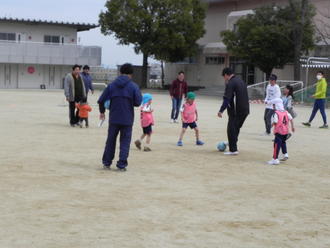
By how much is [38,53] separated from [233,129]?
46.6 meters

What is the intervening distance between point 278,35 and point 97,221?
40.5m

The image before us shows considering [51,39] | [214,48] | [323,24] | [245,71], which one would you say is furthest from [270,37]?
[51,39]

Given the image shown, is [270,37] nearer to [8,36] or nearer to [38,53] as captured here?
[38,53]

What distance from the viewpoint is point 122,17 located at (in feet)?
183

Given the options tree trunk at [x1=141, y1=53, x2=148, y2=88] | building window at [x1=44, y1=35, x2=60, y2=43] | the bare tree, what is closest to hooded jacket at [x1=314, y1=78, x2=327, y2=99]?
the bare tree

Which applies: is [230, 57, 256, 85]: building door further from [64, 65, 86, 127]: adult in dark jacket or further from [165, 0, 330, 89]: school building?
[64, 65, 86, 127]: adult in dark jacket

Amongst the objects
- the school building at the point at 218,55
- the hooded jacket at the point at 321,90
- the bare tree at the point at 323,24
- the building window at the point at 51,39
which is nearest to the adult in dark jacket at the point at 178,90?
the hooded jacket at the point at 321,90

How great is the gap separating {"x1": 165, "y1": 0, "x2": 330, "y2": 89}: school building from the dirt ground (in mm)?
38512

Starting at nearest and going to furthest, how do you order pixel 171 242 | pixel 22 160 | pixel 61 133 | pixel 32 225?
pixel 171 242
pixel 32 225
pixel 22 160
pixel 61 133

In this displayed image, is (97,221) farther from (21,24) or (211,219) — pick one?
(21,24)

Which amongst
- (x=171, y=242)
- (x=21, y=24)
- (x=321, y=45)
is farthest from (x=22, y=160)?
(x=21, y=24)

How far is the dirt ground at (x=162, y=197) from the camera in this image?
6.36 m

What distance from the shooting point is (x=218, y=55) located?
58938 mm

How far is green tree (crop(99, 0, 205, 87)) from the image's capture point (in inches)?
2158
